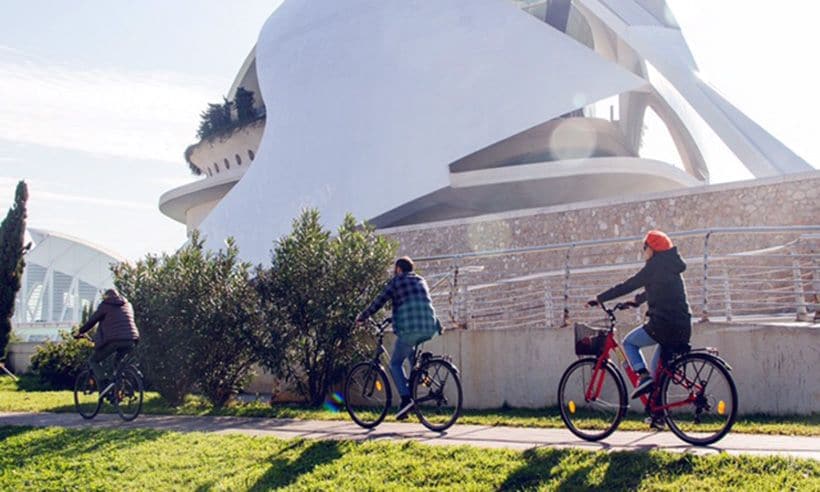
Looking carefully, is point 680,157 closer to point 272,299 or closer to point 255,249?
point 255,249

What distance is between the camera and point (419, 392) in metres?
6.27

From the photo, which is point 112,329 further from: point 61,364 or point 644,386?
point 61,364

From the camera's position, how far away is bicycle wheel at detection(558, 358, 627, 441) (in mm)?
5073

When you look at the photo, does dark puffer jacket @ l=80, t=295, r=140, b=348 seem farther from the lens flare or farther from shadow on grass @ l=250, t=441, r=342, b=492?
shadow on grass @ l=250, t=441, r=342, b=492

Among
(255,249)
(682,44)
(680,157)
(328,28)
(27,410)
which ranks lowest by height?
(27,410)

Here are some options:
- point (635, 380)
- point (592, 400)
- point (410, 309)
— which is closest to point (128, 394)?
point (410, 309)

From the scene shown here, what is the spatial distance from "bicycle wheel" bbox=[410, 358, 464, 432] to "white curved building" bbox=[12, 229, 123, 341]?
2916 inches

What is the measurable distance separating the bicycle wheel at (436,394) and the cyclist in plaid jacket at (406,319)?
102 mm

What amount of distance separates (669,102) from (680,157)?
2.80 meters

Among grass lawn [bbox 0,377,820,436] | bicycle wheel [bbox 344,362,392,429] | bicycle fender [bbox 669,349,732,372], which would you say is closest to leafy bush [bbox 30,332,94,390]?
grass lawn [bbox 0,377,820,436]

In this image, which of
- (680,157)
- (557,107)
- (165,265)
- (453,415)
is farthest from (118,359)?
(680,157)

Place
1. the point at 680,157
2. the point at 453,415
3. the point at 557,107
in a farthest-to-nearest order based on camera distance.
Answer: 1. the point at 680,157
2. the point at 557,107
3. the point at 453,415

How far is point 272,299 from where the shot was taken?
8875 mm

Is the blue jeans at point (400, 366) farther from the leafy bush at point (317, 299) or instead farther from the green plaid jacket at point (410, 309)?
the leafy bush at point (317, 299)
